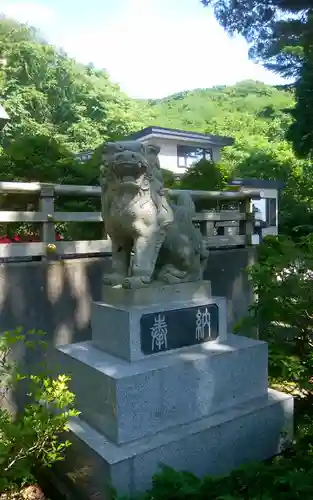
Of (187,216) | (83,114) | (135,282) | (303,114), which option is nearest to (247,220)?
(187,216)

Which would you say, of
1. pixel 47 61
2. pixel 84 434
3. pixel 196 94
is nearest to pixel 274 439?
pixel 84 434

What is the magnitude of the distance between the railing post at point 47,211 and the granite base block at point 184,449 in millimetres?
1854

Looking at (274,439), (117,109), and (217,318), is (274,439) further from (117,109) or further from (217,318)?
(117,109)

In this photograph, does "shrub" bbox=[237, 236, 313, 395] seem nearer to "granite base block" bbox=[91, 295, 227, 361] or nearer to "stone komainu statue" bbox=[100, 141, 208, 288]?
"granite base block" bbox=[91, 295, 227, 361]

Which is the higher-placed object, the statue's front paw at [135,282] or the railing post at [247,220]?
the railing post at [247,220]

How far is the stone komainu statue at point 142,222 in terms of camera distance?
2938mm

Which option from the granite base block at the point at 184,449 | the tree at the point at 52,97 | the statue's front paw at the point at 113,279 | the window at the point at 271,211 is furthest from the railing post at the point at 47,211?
the tree at the point at 52,97

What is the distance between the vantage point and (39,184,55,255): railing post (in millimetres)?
4199

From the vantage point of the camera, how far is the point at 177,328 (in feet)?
10.4

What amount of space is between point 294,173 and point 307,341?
50.8 ft

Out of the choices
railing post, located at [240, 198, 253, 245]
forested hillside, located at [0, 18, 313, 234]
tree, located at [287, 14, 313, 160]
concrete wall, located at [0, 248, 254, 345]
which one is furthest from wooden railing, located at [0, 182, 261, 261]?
tree, located at [287, 14, 313, 160]

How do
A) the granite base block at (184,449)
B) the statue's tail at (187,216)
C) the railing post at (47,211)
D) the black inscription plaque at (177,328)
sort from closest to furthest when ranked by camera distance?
1. the granite base block at (184,449)
2. the black inscription plaque at (177,328)
3. the statue's tail at (187,216)
4. the railing post at (47,211)

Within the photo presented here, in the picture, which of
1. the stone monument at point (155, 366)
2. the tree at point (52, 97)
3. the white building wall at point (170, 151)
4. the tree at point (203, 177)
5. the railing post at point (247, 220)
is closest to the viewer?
the stone monument at point (155, 366)

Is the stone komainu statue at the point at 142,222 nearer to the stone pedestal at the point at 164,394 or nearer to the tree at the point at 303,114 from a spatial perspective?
the stone pedestal at the point at 164,394
